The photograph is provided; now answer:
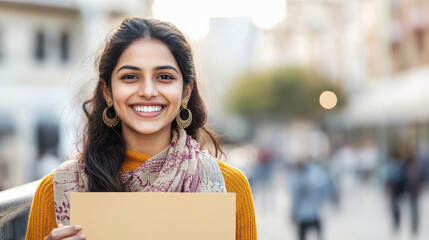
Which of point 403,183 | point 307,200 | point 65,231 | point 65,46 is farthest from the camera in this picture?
point 65,46

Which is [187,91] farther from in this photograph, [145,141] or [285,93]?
[285,93]

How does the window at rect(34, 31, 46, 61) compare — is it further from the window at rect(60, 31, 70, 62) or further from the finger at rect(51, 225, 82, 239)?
the finger at rect(51, 225, 82, 239)

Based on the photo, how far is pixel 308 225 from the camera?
873cm

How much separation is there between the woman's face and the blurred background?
0.93 ft

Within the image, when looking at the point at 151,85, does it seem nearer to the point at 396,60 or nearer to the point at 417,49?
the point at 417,49

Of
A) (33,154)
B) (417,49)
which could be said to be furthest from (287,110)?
(33,154)

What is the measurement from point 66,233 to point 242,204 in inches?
29.9

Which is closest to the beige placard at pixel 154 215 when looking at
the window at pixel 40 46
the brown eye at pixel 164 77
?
the brown eye at pixel 164 77

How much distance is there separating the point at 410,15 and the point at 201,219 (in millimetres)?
28321

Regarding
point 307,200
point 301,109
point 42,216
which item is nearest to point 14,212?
point 42,216

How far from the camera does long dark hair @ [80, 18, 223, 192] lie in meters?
2.22

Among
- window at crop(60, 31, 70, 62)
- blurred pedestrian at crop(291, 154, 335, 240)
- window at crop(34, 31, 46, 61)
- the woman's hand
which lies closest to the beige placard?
the woman's hand

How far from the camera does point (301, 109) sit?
147 feet

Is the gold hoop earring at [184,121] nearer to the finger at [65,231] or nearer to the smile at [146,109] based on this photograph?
the smile at [146,109]
